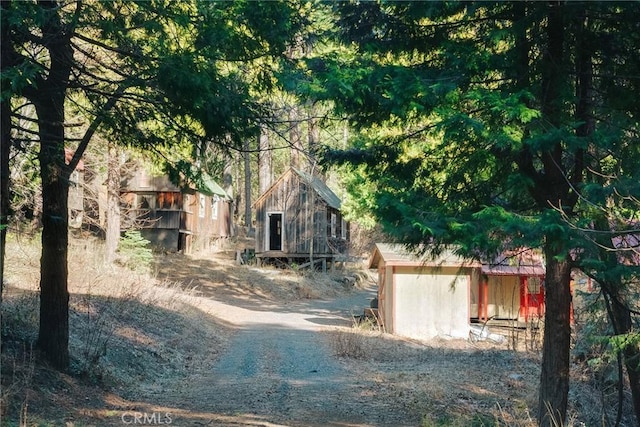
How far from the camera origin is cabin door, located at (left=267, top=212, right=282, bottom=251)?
136 feet

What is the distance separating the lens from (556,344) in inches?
382

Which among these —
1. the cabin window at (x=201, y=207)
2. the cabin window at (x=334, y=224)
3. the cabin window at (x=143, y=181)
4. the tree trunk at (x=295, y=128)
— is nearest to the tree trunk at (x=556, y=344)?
the tree trunk at (x=295, y=128)

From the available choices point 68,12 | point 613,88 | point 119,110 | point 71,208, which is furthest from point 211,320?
point 613,88

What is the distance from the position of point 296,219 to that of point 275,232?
2456mm

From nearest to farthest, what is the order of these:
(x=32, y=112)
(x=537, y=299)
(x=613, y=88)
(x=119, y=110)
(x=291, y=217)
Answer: (x=613, y=88) < (x=119, y=110) < (x=32, y=112) < (x=537, y=299) < (x=291, y=217)

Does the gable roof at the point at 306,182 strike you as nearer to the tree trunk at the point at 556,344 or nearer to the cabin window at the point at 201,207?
the cabin window at the point at 201,207

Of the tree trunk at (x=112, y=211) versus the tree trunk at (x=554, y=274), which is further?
the tree trunk at (x=112, y=211)

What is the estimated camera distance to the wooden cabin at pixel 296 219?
40.1 m

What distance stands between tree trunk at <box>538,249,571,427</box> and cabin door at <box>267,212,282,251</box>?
104ft

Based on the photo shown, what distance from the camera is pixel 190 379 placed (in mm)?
13492

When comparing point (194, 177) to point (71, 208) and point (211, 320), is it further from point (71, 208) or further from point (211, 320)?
point (71, 208)

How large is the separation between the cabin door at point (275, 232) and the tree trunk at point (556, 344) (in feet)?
104

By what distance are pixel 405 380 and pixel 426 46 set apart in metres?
7.57

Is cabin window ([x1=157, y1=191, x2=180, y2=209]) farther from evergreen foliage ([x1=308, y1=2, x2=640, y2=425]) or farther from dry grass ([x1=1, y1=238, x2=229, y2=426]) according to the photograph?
evergreen foliage ([x1=308, y1=2, x2=640, y2=425])
